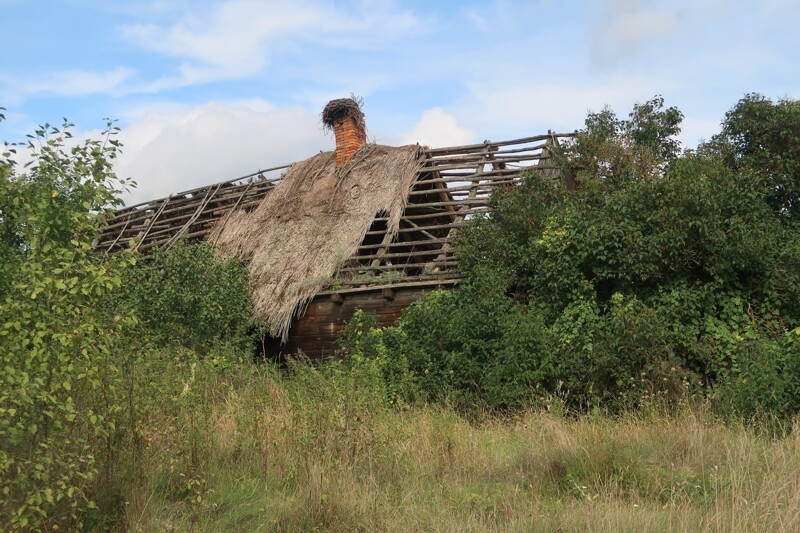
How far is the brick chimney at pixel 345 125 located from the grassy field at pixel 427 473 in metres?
10.0

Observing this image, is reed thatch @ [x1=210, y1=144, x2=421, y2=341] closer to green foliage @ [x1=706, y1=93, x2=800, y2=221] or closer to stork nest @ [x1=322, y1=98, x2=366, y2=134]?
A: stork nest @ [x1=322, y1=98, x2=366, y2=134]

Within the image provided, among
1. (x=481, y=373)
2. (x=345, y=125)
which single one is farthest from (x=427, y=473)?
(x=345, y=125)

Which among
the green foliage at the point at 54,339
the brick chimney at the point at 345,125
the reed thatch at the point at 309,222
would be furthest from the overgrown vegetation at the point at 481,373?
the brick chimney at the point at 345,125

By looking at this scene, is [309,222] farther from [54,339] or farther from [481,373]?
[54,339]

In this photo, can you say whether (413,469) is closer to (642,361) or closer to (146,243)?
(642,361)

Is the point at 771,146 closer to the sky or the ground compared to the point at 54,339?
closer to the sky

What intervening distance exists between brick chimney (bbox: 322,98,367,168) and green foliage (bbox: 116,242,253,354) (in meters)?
4.41

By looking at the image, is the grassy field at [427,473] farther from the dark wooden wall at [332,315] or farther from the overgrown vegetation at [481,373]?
the dark wooden wall at [332,315]

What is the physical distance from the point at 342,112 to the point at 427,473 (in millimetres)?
12272

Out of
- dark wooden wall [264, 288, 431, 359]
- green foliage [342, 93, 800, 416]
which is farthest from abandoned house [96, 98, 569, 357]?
green foliage [342, 93, 800, 416]

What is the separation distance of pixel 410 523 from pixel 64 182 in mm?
3316

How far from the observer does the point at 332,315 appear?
13.2m

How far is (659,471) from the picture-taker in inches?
230

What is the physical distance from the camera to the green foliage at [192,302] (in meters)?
12.8
